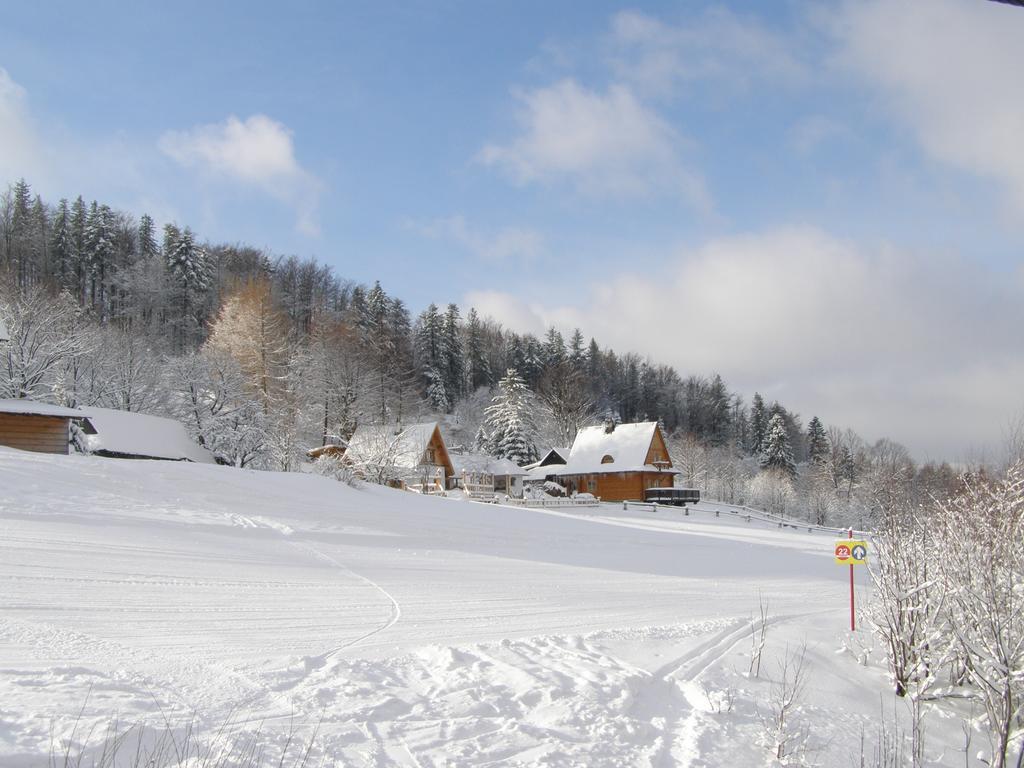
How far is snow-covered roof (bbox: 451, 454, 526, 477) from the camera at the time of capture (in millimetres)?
54419

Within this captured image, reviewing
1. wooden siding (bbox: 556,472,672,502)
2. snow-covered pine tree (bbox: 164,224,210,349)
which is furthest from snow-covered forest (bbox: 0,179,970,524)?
wooden siding (bbox: 556,472,672,502)

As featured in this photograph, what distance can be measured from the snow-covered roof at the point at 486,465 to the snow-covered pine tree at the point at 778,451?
44706mm

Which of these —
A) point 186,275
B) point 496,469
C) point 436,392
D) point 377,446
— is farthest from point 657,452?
point 186,275

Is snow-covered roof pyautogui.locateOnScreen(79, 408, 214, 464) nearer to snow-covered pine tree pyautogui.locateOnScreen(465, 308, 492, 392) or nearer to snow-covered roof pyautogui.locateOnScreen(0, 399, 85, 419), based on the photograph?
snow-covered roof pyautogui.locateOnScreen(0, 399, 85, 419)

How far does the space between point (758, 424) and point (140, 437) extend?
8670 cm

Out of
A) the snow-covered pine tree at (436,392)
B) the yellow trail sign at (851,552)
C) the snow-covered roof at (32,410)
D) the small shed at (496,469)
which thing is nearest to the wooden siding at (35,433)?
the snow-covered roof at (32,410)

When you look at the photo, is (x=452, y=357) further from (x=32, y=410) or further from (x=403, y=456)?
(x=32, y=410)

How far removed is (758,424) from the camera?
4026 inches

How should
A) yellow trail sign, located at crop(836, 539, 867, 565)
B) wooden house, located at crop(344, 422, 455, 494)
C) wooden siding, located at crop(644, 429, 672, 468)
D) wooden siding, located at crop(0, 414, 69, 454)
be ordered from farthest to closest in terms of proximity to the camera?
wooden siding, located at crop(644, 429, 672, 468), wooden house, located at crop(344, 422, 455, 494), wooden siding, located at crop(0, 414, 69, 454), yellow trail sign, located at crop(836, 539, 867, 565)

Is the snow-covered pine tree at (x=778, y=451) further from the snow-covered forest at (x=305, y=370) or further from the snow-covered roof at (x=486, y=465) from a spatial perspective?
the snow-covered roof at (x=486, y=465)

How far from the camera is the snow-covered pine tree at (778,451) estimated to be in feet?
290

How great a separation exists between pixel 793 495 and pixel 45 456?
2540 inches

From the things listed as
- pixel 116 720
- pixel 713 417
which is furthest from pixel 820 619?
pixel 713 417

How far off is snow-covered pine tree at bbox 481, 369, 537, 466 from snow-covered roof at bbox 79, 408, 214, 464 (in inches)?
1140
